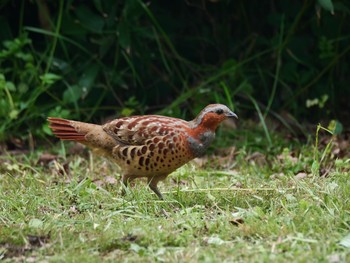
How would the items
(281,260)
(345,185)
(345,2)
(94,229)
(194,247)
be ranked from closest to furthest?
1. (281,260)
2. (194,247)
3. (94,229)
4. (345,185)
5. (345,2)

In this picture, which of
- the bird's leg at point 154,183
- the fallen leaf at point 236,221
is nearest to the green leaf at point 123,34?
the bird's leg at point 154,183

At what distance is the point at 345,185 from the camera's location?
554 centimetres

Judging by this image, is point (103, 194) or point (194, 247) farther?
point (103, 194)

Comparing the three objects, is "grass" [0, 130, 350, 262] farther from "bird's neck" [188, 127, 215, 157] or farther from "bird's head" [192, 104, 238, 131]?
"bird's head" [192, 104, 238, 131]

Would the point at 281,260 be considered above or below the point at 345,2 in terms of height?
below

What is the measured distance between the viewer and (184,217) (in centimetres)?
520

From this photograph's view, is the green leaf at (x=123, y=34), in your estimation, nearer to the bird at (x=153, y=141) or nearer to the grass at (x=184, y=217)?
the grass at (x=184, y=217)

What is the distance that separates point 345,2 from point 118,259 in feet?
14.9

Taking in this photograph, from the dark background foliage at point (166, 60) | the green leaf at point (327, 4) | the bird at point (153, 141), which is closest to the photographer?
the bird at point (153, 141)

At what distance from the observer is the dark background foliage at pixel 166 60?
7.92 m

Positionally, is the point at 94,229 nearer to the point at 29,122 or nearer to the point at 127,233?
the point at 127,233

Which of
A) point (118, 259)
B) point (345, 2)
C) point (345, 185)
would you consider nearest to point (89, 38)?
point (345, 2)

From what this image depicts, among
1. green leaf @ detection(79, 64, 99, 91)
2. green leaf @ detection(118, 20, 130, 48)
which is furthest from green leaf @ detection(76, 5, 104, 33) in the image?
green leaf @ detection(79, 64, 99, 91)

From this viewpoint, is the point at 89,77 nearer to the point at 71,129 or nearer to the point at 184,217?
the point at 71,129
